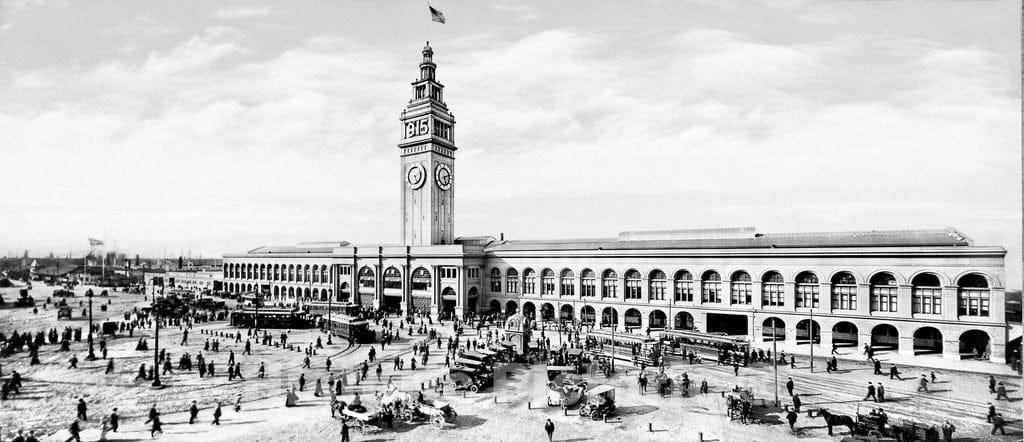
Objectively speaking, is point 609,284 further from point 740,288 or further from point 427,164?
point 427,164

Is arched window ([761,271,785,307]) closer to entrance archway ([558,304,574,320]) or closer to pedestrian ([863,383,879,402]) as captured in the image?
pedestrian ([863,383,879,402])

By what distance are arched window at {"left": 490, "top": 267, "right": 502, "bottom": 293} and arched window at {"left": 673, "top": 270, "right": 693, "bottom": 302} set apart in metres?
23.0

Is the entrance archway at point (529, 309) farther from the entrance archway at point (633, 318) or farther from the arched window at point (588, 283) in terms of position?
the entrance archway at point (633, 318)

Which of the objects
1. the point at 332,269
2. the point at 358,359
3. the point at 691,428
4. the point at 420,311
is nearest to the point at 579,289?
the point at 420,311

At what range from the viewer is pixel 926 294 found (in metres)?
41.9

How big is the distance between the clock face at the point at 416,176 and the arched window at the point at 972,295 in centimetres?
6077

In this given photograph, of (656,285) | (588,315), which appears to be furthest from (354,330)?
(656,285)

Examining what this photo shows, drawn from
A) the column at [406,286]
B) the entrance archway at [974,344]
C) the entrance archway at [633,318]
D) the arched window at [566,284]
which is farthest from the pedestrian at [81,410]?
the entrance archway at [974,344]

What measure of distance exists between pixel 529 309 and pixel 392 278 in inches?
854

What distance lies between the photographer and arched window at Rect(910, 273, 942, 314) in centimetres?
4141

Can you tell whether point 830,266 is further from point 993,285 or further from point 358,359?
point 358,359

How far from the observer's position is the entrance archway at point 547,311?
2448 inches

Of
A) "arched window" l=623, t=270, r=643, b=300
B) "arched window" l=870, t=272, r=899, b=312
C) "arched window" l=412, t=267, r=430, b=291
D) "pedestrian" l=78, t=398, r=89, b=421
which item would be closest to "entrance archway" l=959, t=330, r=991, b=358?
"arched window" l=870, t=272, r=899, b=312

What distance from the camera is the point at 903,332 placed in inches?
1662
